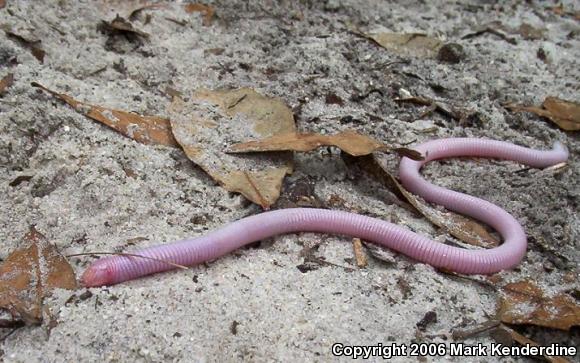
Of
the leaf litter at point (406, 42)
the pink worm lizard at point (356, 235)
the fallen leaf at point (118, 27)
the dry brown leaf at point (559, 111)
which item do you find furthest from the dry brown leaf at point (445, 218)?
the fallen leaf at point (118, 27)

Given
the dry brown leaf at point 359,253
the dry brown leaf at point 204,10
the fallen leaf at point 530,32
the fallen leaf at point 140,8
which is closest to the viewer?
the dry brown leaf at point 359,253

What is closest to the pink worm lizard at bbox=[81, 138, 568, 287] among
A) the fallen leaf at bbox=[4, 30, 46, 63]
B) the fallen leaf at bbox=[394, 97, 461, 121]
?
the fallen leaf at bbox=[394, 97, 461, 121]

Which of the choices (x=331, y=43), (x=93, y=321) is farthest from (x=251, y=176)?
(x=331, y=43)

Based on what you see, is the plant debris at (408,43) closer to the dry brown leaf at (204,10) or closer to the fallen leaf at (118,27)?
the dry brown leaf at (204,10)

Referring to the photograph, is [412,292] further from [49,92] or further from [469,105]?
[49,92]

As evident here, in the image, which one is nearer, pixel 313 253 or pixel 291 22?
pixel 313 253

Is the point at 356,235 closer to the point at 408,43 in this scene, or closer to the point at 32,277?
the point at 32,277
